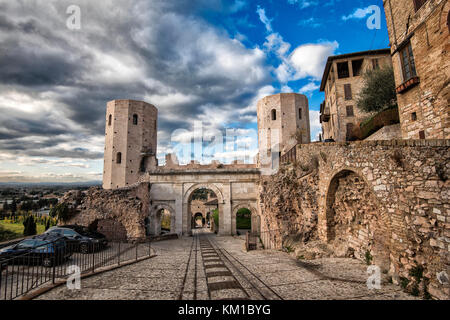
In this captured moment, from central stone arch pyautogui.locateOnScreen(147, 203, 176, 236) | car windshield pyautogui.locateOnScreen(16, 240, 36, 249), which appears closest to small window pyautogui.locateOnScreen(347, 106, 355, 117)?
central stone arch pyautogui.locateOnScreen(147, 203, 176, 236)

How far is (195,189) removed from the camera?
21516mm

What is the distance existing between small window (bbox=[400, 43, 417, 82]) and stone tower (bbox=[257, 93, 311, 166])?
16153mm

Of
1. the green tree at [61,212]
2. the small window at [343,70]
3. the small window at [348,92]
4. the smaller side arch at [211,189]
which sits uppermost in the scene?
the small window at [343,70]

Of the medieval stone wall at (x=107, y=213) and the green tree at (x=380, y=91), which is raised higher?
the green tree at (x=380, y=91)

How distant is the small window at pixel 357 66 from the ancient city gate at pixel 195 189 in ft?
53.3

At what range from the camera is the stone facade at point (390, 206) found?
13.5ft

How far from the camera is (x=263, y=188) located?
60.7 feet

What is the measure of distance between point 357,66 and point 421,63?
1690 centimetres

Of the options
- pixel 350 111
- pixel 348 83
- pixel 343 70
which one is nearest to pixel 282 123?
pixel 350 111

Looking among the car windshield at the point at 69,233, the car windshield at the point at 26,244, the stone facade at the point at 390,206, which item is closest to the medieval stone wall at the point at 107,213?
the car windshield at the point at 69,233

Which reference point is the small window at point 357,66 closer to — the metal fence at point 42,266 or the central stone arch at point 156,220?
the central stone arch at point 156,220

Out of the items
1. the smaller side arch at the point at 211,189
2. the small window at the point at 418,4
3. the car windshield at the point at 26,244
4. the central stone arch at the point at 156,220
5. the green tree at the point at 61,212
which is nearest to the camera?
the car windshield at the point at 26,244

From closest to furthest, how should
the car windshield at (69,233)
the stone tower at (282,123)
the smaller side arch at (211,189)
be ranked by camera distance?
the car windshield at (69,233), the smaller side arch at (211,189), the stone tower at (282,123)

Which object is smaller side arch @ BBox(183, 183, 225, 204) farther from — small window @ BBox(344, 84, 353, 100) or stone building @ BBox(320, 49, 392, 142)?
small window @ BBox(344, 84, 353, 100)
